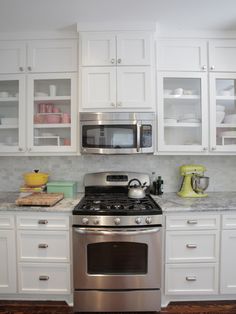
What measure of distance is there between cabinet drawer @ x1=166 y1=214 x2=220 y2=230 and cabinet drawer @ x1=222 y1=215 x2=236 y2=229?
2.2 inches

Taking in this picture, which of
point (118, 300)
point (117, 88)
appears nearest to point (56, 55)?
point (117, 88)

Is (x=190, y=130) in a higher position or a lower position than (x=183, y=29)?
lower

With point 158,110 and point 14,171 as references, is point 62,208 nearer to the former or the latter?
point 14,171

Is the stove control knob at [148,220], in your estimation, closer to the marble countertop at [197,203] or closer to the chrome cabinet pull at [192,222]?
the marble countertop at [197,203]

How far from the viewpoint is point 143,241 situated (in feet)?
5.56

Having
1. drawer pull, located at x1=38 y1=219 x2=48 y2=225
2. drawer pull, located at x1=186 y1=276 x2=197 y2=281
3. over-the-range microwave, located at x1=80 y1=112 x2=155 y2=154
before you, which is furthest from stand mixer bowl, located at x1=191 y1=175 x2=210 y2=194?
drawer pull, located at x1=38 y1=219 x2=48 y2=225

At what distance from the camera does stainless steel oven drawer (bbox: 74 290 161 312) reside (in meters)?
1.71

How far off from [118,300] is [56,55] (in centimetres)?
239

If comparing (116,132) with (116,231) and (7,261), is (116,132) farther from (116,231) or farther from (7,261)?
(7,261)

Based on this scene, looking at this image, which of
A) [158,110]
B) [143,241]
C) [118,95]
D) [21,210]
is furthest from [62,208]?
[158,110]

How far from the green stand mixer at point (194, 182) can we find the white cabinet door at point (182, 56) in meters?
1.05

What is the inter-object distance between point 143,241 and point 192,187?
827 mm

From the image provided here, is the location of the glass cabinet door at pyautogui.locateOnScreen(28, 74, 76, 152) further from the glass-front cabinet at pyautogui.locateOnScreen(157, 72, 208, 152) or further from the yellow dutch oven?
the glass-front cabinet at pyautogui.locateOnScreen(157, 72, 208, 152)

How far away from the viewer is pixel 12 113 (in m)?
2.20
